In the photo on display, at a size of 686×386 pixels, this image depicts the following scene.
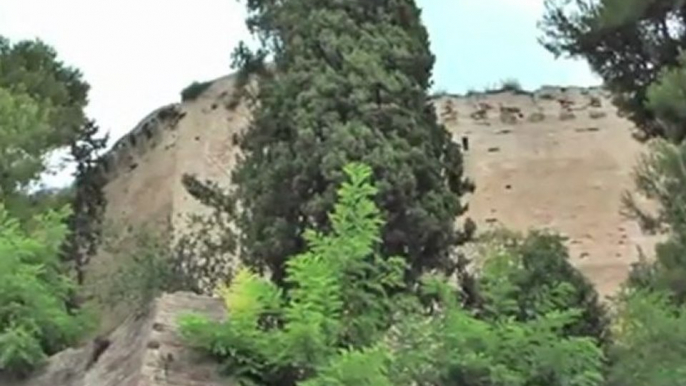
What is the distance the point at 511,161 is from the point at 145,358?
1069cm

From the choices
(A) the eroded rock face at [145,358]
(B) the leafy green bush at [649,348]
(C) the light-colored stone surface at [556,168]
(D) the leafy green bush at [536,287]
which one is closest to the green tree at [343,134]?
(D) the leafy green bush at [536,287]

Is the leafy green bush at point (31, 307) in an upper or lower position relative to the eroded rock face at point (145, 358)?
upper

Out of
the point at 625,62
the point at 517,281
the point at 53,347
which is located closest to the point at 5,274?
the point at 53,347

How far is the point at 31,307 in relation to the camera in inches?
346

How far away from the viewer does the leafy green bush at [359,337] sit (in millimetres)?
7699

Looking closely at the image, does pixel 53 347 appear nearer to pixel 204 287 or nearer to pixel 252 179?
pixel 252 179

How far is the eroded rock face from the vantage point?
769cm

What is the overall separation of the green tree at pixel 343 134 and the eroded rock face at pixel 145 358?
253 centimetres

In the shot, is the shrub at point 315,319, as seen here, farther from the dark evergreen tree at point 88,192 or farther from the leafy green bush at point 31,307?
the dark evergreen tree at point 88,192

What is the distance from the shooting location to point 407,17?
1334 centimetres

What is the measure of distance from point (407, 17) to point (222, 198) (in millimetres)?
2792

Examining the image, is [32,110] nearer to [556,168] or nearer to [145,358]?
[145,358]

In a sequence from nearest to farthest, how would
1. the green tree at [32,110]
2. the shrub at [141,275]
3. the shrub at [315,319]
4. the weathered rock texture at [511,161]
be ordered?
the shrub at [315,319] < the green tree at [32,110] < the shrub at [141,275] < the weathered rock texture at [511,161]

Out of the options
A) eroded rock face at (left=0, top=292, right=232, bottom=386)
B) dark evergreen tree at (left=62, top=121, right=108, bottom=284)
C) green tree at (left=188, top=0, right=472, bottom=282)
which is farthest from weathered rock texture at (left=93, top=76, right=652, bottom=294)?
eroded rock face at (left=0, top=292, right=232, bottom=386)
